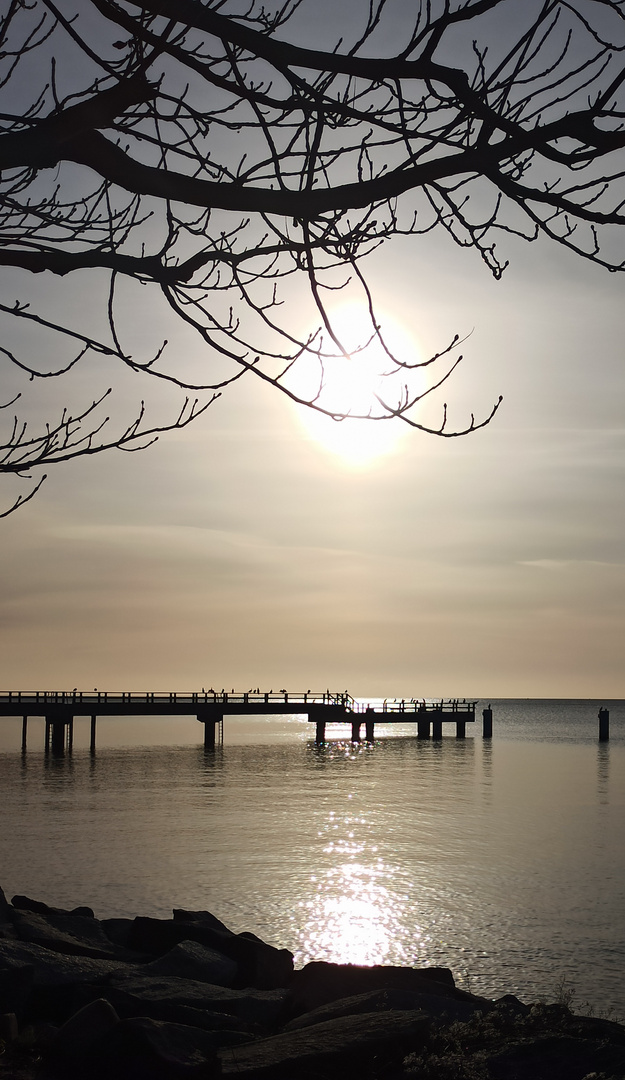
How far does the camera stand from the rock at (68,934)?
10961 millimetres

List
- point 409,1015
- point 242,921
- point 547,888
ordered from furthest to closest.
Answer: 1. point 547,888
2. point 242,921
3. point 409,1015

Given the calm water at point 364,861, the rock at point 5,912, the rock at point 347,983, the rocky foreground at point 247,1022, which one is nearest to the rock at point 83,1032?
the rocky foreground at point 247,1022

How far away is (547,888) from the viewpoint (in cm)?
2505

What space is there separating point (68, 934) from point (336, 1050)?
561 centimetres

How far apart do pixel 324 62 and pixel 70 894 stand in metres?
21.7

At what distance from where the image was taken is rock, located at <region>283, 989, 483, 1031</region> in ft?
28.5

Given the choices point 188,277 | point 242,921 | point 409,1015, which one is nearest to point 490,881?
point 242,921

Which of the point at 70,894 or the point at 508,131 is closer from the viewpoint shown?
the point at 508,131

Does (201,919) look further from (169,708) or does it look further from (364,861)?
(169,708)

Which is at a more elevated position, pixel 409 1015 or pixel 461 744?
pixel 409 1015

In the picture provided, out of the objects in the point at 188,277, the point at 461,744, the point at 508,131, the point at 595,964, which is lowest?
the point at 461,744

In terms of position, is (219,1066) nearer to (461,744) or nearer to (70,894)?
(70,894)

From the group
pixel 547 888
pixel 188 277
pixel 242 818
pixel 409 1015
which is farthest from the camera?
pixel 242 818

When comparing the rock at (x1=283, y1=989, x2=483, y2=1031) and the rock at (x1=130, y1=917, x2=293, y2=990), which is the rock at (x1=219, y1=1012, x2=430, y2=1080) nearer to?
the rock at (x1=283, y1=989, x2=483, y2=1031)
